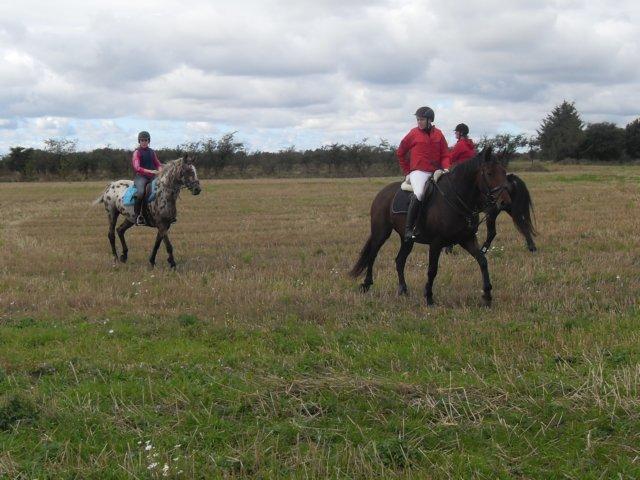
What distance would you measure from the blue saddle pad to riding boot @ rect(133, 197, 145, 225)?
11cm

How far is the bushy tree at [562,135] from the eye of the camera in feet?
256

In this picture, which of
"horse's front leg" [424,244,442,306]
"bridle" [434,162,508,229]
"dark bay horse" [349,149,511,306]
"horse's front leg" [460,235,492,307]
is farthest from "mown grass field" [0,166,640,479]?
"bridle" [434,162,508,229]

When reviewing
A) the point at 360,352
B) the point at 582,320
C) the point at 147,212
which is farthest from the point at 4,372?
the point at 147,212

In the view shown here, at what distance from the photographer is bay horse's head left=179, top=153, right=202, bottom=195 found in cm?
1296

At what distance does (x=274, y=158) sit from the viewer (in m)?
74.1

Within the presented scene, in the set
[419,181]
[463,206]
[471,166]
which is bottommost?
[463,206]

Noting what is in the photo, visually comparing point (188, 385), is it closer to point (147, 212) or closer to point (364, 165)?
point (147, 212)

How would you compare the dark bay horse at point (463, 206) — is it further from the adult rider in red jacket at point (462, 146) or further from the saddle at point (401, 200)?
the adult rider in red jacket at point (462, 146)

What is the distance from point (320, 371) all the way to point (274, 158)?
226 feet

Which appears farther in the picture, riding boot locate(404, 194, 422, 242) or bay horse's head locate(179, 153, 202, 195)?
bay horse's head locate(179, 153, 202, 195)

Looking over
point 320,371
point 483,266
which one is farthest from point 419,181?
point 320,371

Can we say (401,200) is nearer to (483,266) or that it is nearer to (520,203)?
(483,266)

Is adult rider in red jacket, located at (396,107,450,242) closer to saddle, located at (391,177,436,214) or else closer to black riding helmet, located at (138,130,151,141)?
saddle, located at (391,177,436,214)

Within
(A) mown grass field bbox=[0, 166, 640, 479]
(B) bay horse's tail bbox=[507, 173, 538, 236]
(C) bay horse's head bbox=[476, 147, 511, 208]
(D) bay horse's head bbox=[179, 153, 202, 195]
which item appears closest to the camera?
(A) mown grass field bbox=[0, 166, 640, 479]
